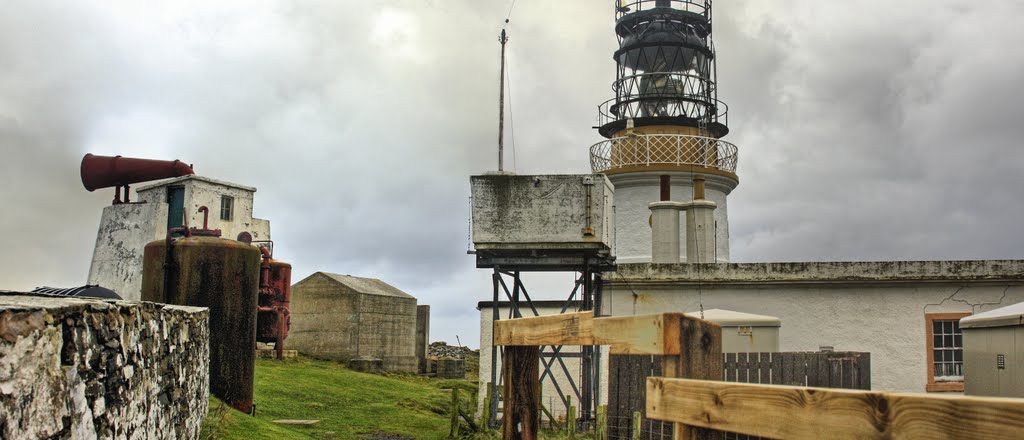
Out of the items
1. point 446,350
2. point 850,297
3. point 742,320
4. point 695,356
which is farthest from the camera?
point 446,350

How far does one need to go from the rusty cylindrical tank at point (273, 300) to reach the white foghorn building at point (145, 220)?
8828 mm

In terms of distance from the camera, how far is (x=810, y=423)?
327 centimetres

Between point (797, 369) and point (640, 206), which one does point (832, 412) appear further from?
point (640, 206)

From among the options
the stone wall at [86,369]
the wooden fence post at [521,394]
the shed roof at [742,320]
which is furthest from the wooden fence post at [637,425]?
the stone wall at [86,369]

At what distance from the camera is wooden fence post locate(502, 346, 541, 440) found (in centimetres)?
664

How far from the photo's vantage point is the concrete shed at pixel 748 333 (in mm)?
16219

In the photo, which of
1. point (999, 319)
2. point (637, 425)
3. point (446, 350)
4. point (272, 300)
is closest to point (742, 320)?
point (999, 319)

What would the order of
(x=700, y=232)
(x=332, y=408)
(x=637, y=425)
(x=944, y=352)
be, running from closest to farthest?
(x=637, y=425)
(x=944, y=352)
(x=332, y=408)
(x=700, y=232)

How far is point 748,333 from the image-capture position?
1645 cm

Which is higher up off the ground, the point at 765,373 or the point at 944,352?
A: the point at 944,352

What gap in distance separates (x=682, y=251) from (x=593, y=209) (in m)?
6.70

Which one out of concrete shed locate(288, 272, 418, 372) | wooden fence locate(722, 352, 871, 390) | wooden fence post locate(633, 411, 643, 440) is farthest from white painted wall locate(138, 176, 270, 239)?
wooden fence locate(722, 352, 871, 390)

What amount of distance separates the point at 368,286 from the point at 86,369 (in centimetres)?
3752

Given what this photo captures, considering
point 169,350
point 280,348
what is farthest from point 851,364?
point 280,348
